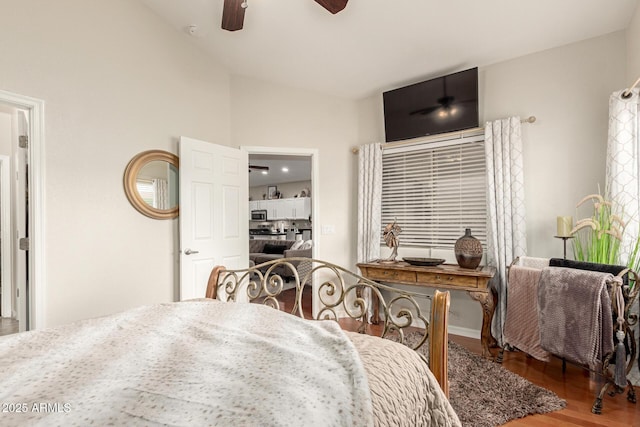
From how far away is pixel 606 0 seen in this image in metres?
2.31

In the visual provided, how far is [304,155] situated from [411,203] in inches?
54.9

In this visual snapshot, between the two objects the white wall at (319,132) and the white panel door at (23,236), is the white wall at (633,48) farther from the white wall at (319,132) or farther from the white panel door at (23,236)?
the white panel door at (23,236)

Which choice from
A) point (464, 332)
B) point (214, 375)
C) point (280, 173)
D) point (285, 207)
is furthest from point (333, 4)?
point (285, 207)

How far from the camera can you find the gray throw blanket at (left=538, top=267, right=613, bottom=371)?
6.43ft

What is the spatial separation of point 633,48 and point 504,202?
1454 mm

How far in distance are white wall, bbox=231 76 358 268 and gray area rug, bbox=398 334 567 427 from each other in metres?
1.87

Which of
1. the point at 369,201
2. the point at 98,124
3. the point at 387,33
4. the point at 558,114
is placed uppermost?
the point at 387,33

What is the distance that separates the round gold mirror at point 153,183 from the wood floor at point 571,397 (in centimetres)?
303

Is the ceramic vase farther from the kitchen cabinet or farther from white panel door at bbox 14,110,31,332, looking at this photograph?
the kitchen cabinet

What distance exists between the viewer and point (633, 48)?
245 centimetres

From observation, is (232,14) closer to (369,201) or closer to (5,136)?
(369,201)

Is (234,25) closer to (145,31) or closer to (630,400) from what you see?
(145,31)

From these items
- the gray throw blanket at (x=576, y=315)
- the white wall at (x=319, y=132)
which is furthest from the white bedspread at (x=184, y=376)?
the white wall at (x=319, y=132)

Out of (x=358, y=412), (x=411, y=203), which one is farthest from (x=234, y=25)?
(x=411, y=203)
